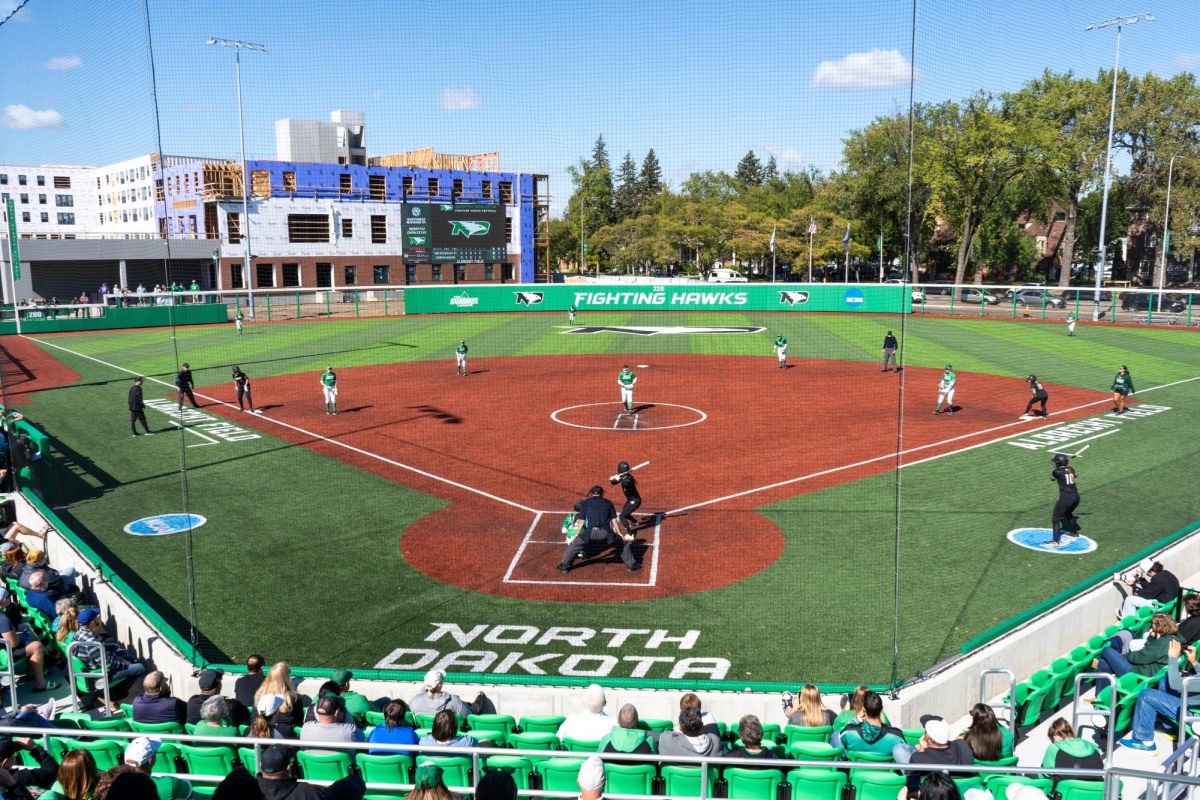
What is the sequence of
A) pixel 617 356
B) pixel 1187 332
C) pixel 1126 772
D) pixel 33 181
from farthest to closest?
pixel 33 181 < pixel 1187 332 < pixel 617 356 < pixel 1126 772

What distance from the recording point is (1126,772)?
5438 mm

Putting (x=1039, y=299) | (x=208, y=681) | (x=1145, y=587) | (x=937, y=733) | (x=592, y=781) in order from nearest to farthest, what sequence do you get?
(x=592, y=781) → (x=937, y=733) → (x=208, y=681) → (x=1145, y=587) → (x=1039, y=299)

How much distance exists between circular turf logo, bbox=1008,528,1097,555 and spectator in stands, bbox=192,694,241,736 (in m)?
13.2

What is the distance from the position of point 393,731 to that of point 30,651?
5.84 metres

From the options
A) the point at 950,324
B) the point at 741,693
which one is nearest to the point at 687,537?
the point at 741,693

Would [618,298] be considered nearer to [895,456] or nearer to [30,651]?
[895,456]

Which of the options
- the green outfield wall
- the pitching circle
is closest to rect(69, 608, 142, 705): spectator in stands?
the pitching circle

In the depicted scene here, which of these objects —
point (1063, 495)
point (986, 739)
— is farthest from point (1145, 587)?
point (986, 739)

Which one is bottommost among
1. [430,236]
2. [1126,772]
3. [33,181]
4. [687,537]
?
[687,537]

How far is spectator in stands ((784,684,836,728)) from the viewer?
8.70m

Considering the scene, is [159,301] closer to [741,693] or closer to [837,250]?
[837,250]

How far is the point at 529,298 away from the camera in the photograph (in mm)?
61062

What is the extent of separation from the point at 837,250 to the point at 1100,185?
74.1 feet

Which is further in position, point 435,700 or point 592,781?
point 435,700
